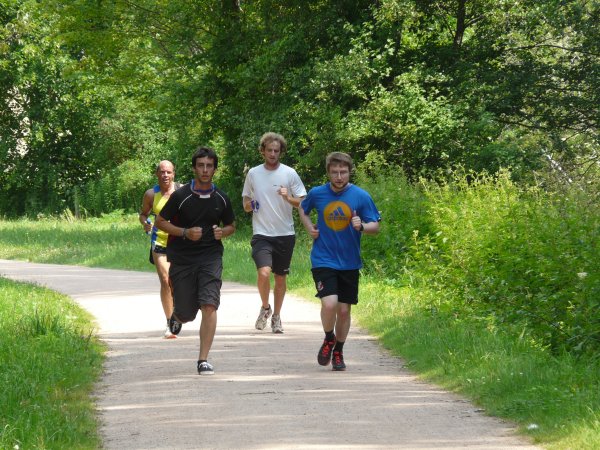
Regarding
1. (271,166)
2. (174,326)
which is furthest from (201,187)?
(174,326)

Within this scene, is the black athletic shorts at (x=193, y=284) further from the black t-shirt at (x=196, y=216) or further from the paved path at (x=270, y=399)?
the paved path at (x=270, y=399)

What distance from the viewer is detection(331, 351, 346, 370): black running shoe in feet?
32.1

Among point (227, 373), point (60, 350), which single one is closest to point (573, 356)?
point (227, 373)

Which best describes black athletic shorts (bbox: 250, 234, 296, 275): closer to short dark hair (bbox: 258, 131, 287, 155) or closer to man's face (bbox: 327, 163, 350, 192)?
short dark hair (bbox: 258, 131, 287, 155)

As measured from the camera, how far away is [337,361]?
979 centimetres

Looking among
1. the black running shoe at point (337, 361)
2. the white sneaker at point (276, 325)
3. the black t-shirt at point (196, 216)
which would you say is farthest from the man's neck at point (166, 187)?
the black running shoe at point (337, 361)

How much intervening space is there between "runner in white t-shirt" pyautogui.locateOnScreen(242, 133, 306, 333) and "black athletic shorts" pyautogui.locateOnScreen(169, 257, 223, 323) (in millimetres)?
2168

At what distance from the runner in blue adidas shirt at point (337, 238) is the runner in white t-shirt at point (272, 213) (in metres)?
2.19

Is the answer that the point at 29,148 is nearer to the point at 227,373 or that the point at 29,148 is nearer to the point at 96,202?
the point at 96,202

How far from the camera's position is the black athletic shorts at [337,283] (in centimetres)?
972

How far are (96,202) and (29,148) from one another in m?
4.89

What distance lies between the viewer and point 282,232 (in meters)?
12.2

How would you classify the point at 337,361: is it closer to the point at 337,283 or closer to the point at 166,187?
the point at 337,283

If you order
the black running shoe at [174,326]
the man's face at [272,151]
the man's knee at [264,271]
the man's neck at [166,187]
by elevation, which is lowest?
the black running shoe at [174,326]
